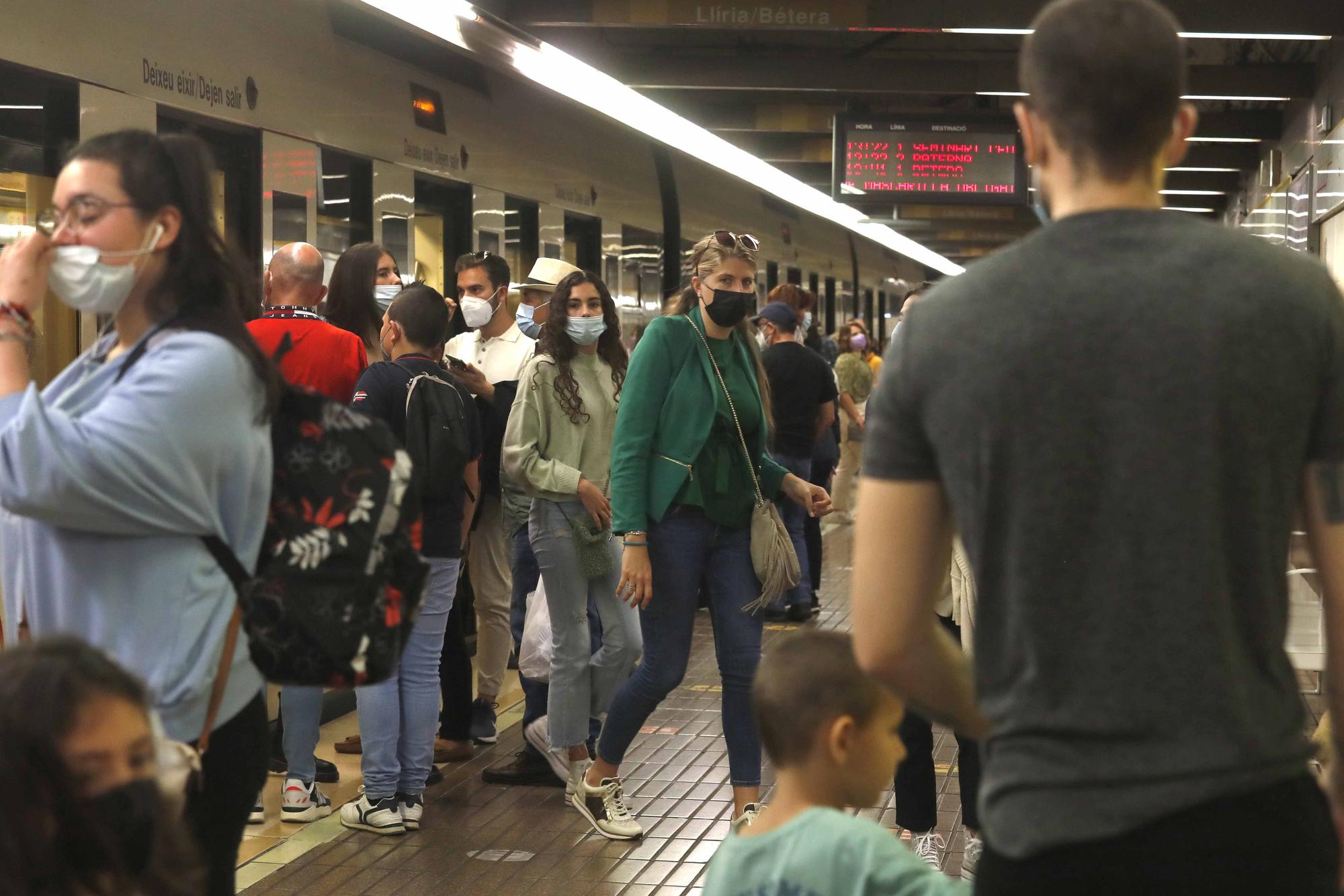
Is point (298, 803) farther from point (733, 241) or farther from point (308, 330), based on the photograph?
point (733, 241)

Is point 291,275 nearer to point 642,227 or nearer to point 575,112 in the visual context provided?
point 575,112

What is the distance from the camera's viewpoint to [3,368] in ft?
7.13

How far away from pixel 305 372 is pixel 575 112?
21.2ft

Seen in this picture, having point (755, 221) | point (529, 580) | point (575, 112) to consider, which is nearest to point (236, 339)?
point (529, 580)

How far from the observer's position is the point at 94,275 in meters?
2.21

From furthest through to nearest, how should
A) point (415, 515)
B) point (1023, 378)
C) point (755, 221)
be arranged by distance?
point (755, 221)
point (415, 515)
point (1023, 378)

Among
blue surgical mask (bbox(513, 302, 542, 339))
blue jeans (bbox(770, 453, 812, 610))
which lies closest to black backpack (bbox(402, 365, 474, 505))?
blue surgical mask (bbox(513, 302, 542, 339))

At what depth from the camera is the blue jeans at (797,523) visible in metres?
9.02

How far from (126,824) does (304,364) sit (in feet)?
11.6

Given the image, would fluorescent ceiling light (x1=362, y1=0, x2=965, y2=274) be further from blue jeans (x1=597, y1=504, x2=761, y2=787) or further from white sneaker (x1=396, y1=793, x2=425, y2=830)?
white sneaker (x1=396, y1=793, x2=425, y2=830)

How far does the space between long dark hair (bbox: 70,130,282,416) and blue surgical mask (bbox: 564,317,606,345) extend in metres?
3.14

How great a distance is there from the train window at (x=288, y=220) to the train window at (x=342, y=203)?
137 mm

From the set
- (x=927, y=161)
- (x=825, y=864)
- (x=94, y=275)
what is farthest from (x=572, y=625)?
(x=927, y=161)

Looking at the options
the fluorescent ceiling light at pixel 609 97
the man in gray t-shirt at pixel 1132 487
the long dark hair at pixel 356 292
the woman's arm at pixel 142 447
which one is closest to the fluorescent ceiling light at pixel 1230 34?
the fluorescent ceiling light at pixel 609 97
